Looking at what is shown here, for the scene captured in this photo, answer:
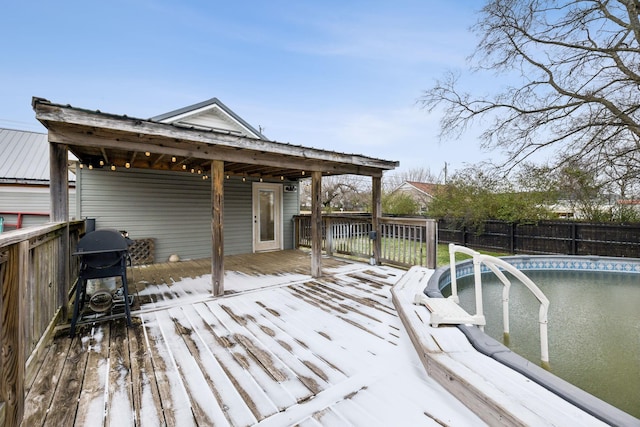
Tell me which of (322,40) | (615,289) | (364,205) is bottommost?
(615,289)

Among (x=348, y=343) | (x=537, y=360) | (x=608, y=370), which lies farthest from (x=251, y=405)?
(x=608, y=370)

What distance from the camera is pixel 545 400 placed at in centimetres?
158

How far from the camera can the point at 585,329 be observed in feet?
11.8

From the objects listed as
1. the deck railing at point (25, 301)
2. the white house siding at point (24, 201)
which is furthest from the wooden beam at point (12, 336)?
the white house siding at point (24, 201)

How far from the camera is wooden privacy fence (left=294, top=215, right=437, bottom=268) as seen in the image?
5102 millimetres

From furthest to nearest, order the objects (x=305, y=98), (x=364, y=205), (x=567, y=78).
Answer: (x=364, y=205) < (x=305, y=98) < (x=567, y=78)

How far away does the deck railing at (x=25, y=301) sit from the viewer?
1.52m

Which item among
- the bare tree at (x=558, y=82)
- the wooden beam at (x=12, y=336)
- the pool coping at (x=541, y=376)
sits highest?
the bare tree at (x=558, y=82)

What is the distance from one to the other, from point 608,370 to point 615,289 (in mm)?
4194

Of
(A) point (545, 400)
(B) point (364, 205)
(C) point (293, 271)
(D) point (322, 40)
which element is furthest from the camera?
(B) point (364, 205)

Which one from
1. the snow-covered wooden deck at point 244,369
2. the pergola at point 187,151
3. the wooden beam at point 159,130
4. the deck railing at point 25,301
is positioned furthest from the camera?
the pergola at point 187,151

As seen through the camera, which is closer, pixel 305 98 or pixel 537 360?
pixel 537 360

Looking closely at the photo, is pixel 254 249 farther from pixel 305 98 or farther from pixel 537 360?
pixel 305 98

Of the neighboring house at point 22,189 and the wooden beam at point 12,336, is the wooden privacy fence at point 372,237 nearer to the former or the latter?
the wooden beam at point 12,336
